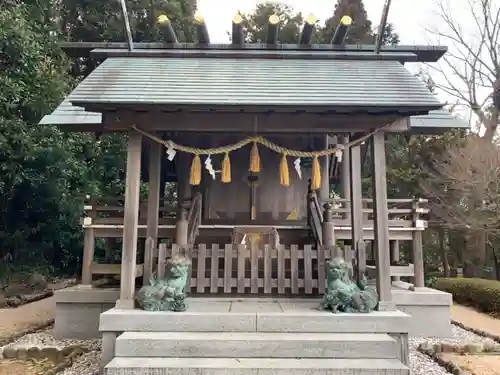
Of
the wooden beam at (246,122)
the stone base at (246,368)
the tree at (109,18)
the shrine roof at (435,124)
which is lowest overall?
the stone base at (246,368)

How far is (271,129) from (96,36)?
16.0m

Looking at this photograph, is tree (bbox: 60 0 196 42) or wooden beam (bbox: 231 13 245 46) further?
tree (bbox: 60 0 196 42)

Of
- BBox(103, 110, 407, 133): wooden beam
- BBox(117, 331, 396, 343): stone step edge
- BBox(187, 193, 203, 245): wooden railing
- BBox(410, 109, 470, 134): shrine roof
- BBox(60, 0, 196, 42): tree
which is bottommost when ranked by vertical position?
BBox(117, 331, 396, 343): stone step edge

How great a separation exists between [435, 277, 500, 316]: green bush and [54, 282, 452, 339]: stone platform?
426cm

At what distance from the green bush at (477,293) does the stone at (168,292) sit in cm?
911

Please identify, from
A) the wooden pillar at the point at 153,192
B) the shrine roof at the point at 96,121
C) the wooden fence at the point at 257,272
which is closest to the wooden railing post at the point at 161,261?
the wooden fence at the point at 257,272

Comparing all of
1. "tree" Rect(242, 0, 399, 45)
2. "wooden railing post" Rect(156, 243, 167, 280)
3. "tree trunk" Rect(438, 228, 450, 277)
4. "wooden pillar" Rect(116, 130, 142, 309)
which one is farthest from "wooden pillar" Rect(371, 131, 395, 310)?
"tree" Rect(242, 0, 399, 45)

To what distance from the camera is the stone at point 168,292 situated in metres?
5.19

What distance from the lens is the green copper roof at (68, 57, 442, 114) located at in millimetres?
5373

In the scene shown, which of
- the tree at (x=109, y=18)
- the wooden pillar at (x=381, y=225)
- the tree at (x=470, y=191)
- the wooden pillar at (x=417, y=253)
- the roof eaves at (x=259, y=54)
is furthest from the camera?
the tree at (x=109, y=18)

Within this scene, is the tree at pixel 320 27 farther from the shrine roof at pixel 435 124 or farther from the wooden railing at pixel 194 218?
the wooden railing at pixel 194 218

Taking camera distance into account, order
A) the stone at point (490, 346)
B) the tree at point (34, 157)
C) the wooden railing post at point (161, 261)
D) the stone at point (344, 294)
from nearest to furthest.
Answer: the stone at point (344, 294), the wooden railing post at point (161, 261), the stone at point (490, 346), the tree at point (34, 157)

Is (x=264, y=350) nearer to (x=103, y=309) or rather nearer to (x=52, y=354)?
(x=52, y=354)

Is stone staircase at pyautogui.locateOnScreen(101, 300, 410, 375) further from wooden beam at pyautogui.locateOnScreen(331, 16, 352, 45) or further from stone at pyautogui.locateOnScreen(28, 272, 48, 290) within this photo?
stone at pyautogui.locateOnScreen(28, 272, 48, 290)
